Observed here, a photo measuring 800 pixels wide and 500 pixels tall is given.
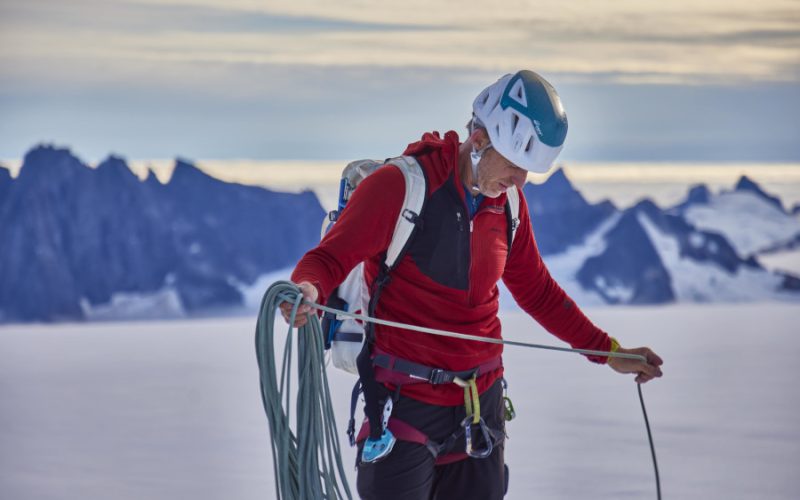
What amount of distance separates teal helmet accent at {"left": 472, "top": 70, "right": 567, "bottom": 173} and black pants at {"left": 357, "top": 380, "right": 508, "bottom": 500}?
443 millimetres

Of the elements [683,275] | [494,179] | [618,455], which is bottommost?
[618,455]

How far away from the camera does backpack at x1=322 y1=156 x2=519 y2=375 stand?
80.4 inches

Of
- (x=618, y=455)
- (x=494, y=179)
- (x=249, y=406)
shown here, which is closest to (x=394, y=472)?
(x=494, y=179)

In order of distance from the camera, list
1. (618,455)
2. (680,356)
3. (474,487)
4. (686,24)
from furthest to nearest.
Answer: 1. (686,24)
2. (680,356)
3. (618,455)
4. (474,487)

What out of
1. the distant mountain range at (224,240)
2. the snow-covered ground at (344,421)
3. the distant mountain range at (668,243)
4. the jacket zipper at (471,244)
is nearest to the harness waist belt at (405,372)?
the jacket zipper at (471,244)

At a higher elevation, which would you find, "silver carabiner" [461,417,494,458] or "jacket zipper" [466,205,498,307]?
"jacket zipper" [466,205,498,307]

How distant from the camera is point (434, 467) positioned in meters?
2.18

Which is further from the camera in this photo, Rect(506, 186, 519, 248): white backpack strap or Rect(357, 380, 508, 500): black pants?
Rect(506, 186, 519, 248): white backpack strap

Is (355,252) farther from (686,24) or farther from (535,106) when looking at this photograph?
(686,24)

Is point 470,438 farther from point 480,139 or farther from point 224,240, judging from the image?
point 224,240

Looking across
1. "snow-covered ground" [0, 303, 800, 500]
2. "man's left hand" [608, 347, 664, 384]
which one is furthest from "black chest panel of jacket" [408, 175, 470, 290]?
"snow-covered ground" [0, 303, 800, 500]

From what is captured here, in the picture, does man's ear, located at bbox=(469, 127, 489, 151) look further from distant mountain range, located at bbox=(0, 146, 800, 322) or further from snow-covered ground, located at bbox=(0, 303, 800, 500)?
distant mountain range, located at bbox=(0, 146, 800, 322)

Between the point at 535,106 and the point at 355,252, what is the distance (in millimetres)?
397

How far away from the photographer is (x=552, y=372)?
6.61 metres
